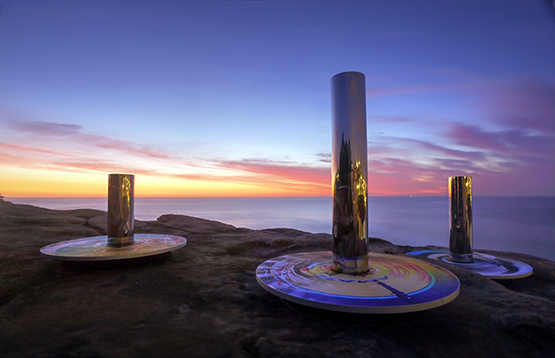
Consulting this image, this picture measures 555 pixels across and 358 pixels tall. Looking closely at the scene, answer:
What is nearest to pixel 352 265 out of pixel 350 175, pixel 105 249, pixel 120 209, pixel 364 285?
pixel 364 285

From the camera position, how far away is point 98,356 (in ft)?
7.50

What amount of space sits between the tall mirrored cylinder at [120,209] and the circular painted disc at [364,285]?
124 inches

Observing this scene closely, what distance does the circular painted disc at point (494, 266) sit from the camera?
4.73 meters

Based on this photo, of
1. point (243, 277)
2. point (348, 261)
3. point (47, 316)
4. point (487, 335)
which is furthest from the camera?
point (243, 277)

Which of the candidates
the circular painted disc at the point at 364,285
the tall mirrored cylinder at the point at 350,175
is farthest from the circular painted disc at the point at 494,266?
the tall mirrored cylinder at the point at 350,175

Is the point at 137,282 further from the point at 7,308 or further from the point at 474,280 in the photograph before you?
the point at 474,280

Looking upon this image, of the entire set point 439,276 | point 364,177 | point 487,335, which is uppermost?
point 364,177

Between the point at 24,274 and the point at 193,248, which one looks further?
the point at 193,248

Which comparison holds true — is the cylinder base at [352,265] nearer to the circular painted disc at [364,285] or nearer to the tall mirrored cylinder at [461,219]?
the circular painted disc at [364,285]

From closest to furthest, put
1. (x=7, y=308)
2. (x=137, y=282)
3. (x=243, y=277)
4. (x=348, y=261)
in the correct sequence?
(x=7, y=308), (x=348, y=261), (x=137, y=282), (x=243, y=277)

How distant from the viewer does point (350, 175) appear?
11.9 ft

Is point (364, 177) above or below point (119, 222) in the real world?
above

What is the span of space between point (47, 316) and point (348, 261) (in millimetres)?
3235

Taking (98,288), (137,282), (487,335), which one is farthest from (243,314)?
(487,335)
